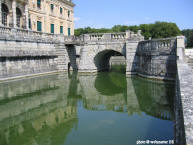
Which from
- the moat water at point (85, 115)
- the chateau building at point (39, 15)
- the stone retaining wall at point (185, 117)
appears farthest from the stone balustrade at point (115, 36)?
the stone retaining wall at point (185, 117)

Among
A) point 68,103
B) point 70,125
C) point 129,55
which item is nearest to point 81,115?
point 70,125

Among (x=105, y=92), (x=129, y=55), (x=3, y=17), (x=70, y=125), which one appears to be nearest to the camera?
(x=70, y=125)

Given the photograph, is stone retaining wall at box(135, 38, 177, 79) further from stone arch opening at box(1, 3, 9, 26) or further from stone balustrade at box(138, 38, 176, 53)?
stone arch opening at box(1, 3, 9, 26)

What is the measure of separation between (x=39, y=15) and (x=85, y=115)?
21.3 metres

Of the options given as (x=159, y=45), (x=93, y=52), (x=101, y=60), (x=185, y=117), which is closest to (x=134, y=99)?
(x=159, y=45)

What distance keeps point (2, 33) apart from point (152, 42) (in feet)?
32.6

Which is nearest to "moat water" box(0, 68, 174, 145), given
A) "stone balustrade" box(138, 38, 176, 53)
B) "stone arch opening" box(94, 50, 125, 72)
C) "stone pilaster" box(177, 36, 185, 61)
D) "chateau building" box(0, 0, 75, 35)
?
"stone pilaster" box(177, 36, 185, 61)

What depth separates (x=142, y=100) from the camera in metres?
9.83

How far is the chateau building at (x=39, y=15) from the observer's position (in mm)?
21406

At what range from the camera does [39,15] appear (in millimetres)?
26484

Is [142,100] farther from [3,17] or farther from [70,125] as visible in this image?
[3,17]

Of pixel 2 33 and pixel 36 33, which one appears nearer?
pixel 2 33

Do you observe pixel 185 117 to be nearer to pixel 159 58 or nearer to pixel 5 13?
pixel 159 58

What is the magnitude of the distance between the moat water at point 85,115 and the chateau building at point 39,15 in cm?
1139
